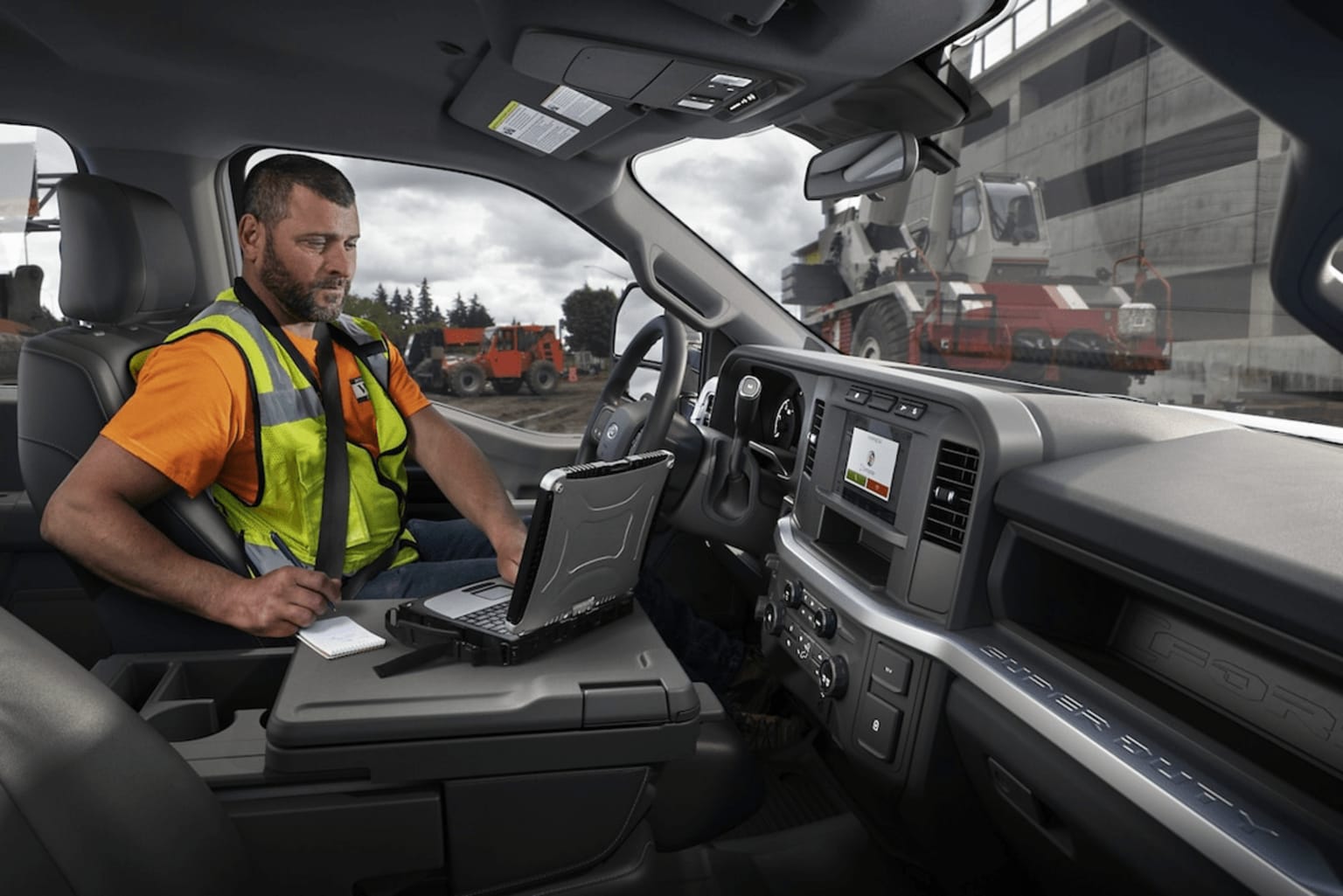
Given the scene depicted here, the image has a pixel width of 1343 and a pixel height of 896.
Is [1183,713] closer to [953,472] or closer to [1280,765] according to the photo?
[1280,765]

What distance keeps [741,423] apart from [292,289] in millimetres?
1105

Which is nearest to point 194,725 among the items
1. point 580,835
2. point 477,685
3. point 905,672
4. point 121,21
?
point 477,685

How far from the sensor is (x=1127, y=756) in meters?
1.00

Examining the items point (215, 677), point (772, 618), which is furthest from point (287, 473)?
point (772, 618)

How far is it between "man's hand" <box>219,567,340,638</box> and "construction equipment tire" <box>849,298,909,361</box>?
13.5 ft

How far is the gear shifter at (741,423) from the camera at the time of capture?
7.67 feet

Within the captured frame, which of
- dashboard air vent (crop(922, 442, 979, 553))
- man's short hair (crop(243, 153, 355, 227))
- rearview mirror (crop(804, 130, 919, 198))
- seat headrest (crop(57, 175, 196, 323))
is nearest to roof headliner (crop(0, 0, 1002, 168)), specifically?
rearview mirror (crop(804, 130, 919, 198))

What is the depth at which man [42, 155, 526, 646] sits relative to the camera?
5.23 ft

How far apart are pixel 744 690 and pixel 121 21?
7.75 feet

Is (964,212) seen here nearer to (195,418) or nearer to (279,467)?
(279,467)

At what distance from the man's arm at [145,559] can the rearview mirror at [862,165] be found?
1576mm

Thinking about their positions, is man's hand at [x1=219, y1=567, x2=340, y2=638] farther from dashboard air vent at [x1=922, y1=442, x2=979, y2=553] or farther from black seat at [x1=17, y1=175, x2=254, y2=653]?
dashboard air vent at [x1=922, y1=442, x2=979, y2=553]

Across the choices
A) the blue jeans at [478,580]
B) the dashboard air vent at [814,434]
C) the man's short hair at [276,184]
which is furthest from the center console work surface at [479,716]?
the man's short hair at [276,184]

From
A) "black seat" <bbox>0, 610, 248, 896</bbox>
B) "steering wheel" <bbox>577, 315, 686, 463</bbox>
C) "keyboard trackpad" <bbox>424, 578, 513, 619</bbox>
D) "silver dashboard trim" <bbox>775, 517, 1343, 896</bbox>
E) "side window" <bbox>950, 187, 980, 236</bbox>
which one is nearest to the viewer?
"black seat" <bbox>0, 610, 248, 896</bbox>
